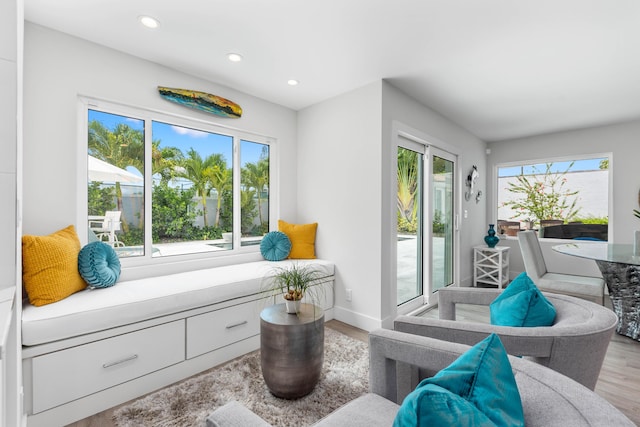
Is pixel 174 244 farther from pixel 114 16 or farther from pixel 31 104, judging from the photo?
pixel 114 16

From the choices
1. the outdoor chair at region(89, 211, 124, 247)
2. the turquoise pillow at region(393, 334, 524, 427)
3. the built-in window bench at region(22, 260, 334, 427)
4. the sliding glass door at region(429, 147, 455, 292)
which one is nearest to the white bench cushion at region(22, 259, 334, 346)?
the built-in window bench at region(22, 260, 334, 427)

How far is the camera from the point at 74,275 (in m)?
2.01

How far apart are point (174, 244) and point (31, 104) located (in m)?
1.49

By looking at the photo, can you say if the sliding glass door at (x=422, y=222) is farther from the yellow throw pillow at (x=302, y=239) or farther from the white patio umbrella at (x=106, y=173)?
the white patio umbrella at (x=106, y=173)

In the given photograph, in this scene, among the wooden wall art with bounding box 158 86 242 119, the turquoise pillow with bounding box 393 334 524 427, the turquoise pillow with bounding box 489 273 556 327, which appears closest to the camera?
the turquoise pillow with bounding box 393 334 524 427

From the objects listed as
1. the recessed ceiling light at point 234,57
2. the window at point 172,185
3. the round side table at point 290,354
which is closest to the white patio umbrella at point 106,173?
the window at point 172,185

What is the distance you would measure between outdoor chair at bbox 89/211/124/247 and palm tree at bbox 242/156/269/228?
1.34m

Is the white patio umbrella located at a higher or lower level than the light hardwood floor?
higher

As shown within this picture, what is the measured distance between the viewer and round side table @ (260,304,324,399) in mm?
1859

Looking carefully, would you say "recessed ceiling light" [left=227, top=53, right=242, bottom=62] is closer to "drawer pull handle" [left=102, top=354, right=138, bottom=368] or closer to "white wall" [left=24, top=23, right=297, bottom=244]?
"white wall" [left=24, top=23, right=297, bottom=244]

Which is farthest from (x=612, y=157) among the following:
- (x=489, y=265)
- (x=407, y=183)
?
(x=407, y=183)

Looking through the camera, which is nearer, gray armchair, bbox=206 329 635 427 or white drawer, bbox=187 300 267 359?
gray armchair, bbox=206 329 635 427

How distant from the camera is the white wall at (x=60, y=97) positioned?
2100 mm

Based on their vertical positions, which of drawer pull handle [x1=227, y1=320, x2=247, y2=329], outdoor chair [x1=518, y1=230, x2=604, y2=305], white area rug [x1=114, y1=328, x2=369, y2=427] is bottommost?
white area rug [x1=114, y1=328, x2=369, y2=427]
